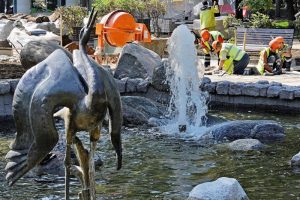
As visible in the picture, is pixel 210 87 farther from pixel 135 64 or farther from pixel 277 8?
pixel 277 8

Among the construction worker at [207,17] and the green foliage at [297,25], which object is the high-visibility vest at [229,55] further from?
the green foliage at [297,25]

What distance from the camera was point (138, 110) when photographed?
1247 centimetres

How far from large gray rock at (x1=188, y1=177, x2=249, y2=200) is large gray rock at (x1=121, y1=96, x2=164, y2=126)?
18.1 ft

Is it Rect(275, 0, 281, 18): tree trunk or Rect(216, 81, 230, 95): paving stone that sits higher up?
Rect(275, 0, 281, 18): tree trunk

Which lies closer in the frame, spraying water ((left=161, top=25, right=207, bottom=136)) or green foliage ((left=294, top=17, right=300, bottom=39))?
spraying water ((left=161, top=25, right=207, bottom=136))

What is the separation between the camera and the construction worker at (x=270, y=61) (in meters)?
17.5

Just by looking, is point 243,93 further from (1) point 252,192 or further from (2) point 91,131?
(2) point 91,131

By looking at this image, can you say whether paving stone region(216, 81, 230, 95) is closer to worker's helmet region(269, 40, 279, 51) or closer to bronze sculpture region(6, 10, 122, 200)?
worker's helmet region(269, 40, 279, 51)

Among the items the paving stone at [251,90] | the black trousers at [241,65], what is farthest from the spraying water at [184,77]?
the black trousers at [241,65]

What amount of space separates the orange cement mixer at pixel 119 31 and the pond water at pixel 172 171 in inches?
344

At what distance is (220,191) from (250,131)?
4517 mm

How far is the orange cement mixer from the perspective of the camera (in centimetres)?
1986

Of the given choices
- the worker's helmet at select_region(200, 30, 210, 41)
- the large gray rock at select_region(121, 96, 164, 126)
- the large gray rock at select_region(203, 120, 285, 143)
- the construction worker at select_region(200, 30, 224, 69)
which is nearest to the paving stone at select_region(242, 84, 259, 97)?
the large gray rock at select_region(121, 96, 164, 126)

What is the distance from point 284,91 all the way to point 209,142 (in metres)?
3.48
